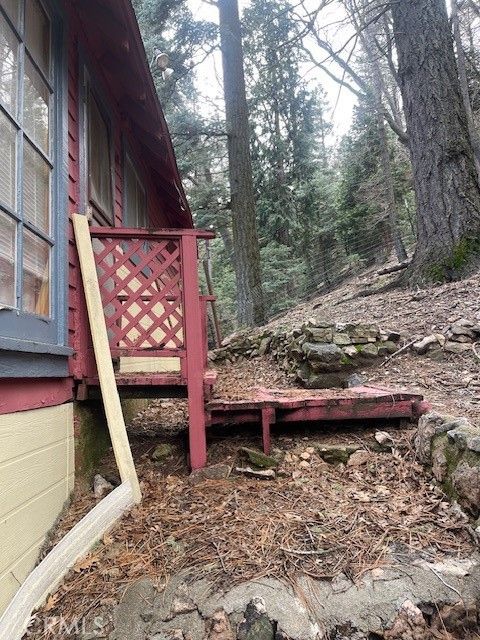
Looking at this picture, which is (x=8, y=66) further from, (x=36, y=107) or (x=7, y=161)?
(x=7, y=161)

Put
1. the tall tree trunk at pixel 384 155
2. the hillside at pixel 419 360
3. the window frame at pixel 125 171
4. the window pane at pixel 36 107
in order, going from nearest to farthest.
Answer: the window pane at pixel 36 107 → the hillside at pixel 419 360 → the window frame at pixel 125 171 → the tall tree trunk at pixel 384 155

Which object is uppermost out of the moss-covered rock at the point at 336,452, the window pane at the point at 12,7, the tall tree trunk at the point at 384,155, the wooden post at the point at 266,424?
the tall tree trunk at the point at 384,155

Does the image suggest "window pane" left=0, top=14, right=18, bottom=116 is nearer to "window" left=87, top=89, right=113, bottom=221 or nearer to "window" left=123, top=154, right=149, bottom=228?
"window" left=87, top=89, right=113, bottom=221

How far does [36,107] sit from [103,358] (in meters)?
1.68

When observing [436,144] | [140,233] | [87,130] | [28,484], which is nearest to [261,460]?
[28,484]

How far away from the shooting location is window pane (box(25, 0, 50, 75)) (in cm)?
262

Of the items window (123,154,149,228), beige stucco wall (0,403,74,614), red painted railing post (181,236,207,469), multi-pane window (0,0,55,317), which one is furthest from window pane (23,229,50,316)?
window (123,154,149,228)

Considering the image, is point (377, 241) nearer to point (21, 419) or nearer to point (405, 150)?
point (405, 150)

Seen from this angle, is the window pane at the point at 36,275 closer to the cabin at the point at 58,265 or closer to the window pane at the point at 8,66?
the cabin at the point at 58,265

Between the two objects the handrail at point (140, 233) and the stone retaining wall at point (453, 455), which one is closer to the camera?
the stone retaining wall at point (453, 455)

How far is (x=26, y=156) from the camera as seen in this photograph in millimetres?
2506

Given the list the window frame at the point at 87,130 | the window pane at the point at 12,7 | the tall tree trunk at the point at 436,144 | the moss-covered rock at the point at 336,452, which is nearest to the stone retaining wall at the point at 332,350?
the moss-covered rock at the point at 336,452

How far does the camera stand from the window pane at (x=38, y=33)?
103 inches

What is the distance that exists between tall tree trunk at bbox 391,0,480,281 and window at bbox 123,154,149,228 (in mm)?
4305
